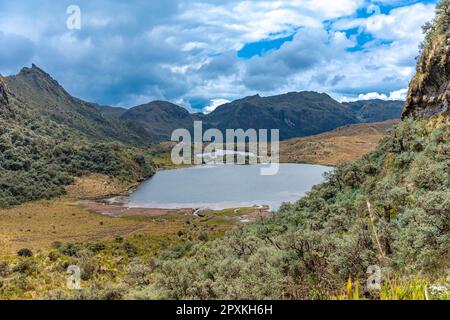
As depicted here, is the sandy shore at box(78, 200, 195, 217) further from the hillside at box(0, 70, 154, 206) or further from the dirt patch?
the hillside at box(0, 70, 154, 206)

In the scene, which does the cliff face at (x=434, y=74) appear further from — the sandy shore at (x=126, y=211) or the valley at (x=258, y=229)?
the sandy shore at (x=126, y=211)

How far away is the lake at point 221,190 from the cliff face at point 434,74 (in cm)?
4838

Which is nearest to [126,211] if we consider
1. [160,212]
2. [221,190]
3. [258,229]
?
[160,212]

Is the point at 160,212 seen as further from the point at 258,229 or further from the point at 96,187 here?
the point at 258,229

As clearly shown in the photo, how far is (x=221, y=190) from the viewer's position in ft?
472

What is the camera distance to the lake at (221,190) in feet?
387

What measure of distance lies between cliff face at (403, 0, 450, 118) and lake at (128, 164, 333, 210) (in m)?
48.4

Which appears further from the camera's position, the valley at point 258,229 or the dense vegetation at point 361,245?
the valley at point 258,229

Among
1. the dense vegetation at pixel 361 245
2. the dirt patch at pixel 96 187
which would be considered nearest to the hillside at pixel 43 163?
the dirt patch at pixel 96 187

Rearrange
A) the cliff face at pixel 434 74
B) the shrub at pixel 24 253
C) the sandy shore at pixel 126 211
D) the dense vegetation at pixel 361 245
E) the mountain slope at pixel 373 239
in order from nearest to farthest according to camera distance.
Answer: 1. the mountain slope at pixel 373 239
2. the dense vegetation at pixel 361 245
3. the cliff face at pixel 434 74
4. the shrub at pixel 24 253
5. the sandy shore at pixel 126 211

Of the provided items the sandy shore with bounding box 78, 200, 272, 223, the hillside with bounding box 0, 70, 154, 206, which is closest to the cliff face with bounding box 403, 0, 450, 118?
the sandy shore with bounding box 78, 200, 272, 223

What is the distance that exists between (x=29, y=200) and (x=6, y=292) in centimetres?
9671

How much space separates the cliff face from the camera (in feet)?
131
